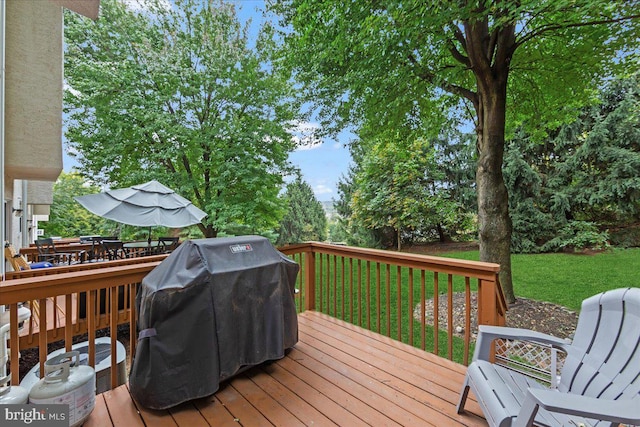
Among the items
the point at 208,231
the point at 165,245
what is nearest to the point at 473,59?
the point at 165,245

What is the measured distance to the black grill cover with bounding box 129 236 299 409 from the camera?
1.81 meters

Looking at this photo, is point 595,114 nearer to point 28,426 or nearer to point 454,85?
point 454,85

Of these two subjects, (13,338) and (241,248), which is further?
(241,248)

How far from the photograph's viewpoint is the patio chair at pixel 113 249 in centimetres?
529

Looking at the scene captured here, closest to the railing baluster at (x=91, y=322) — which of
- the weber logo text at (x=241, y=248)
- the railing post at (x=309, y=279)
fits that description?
the weber logo text at (x=241, y=248)

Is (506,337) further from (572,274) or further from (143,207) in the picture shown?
(572,274)

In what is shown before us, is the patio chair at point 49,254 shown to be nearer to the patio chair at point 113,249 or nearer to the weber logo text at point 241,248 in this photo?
the patio chair at point 113,249

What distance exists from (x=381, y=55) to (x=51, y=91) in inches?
141

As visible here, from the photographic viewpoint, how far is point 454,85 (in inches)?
202

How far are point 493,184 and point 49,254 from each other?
752 cm

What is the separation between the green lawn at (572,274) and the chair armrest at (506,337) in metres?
4.61

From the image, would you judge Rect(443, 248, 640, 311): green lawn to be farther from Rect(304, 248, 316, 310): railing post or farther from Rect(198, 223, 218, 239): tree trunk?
Rect(198, 223, 218, 239): tree trunk

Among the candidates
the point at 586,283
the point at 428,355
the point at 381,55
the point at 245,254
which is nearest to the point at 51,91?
the point at 245,254

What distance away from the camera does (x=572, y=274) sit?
7.17 meters
